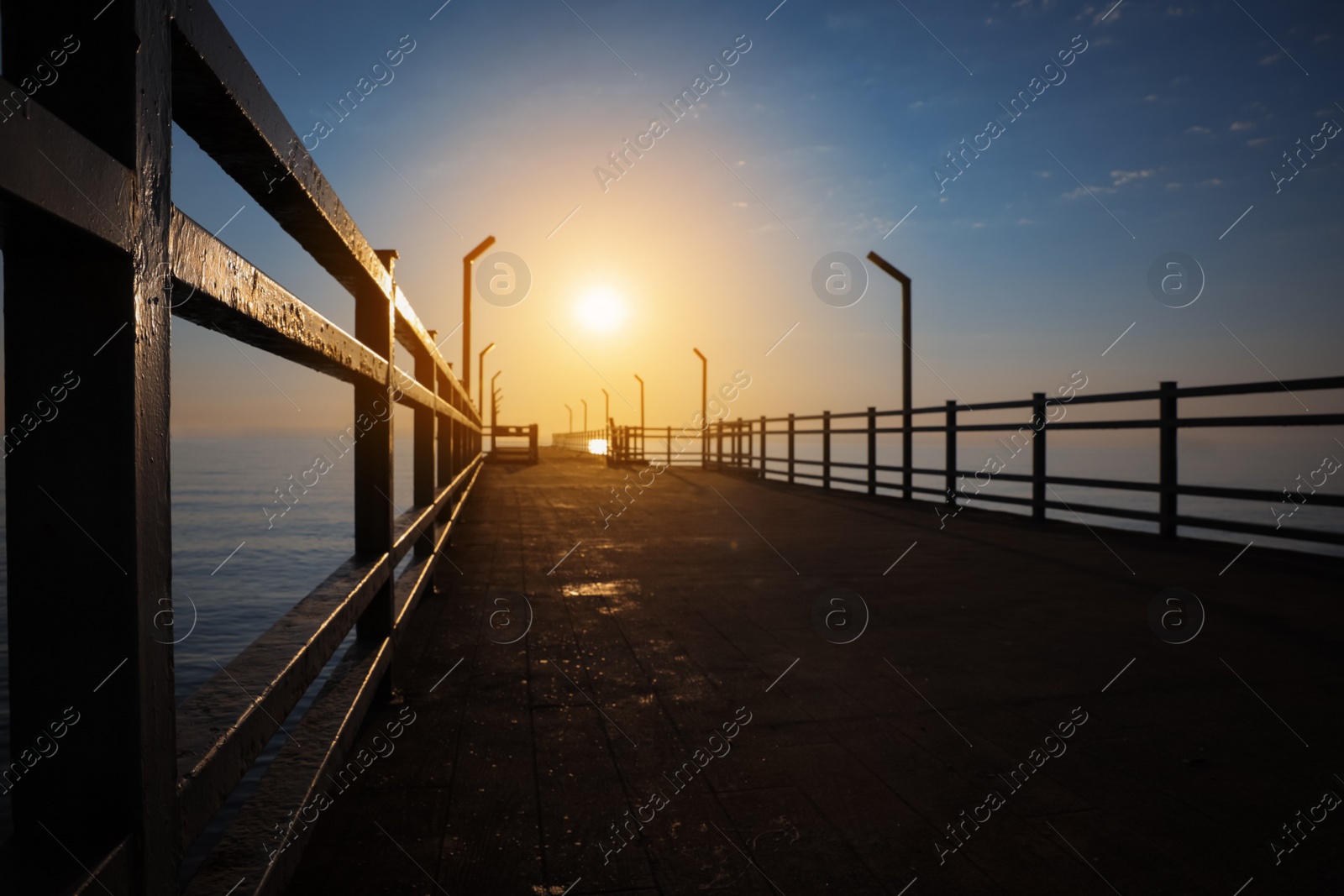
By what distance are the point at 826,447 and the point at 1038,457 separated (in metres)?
5.69

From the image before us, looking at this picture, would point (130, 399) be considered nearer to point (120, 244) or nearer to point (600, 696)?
point (120, 244)

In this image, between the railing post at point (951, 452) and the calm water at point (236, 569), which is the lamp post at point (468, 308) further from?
the railing post at point (951, 452)

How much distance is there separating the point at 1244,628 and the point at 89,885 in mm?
4183

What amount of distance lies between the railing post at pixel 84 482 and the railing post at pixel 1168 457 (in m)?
7.35

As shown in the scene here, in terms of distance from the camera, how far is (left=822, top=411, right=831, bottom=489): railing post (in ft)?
45.6

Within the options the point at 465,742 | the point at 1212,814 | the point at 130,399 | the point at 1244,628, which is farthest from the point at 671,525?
the point at 130,399

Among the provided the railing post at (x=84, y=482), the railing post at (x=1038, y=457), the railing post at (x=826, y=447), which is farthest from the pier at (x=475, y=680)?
the railing post at (x=826, y=447)

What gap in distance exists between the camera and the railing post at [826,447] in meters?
13.9

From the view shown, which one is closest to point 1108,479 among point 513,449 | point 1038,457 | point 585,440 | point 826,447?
point 1038,457

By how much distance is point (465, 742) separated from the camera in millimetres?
2373

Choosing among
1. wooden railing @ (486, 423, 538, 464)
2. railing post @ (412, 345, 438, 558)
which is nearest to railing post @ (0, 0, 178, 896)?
railing post @ (412, 345, 438, 558)

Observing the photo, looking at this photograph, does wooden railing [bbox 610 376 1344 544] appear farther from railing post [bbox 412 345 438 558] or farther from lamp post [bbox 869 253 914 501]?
railing post [bbox 412 345 438 558]

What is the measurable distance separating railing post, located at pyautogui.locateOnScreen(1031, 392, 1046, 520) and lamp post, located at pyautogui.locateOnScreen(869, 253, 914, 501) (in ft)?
9.07

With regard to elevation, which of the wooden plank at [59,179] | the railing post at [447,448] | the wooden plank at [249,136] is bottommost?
the railing post at [447,448]
